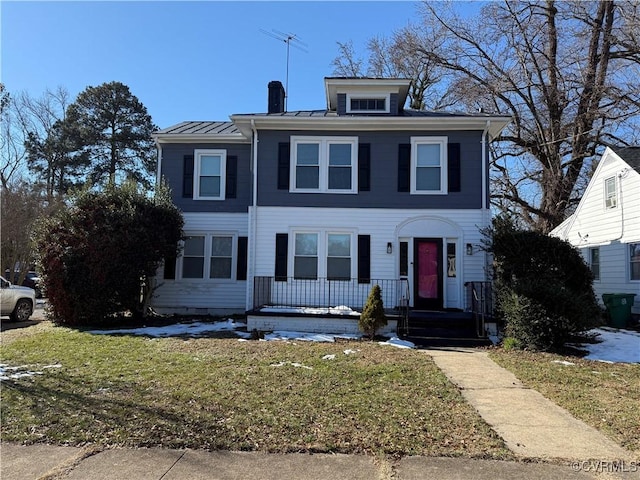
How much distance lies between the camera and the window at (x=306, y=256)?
1265cm

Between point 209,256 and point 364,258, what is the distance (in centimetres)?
492

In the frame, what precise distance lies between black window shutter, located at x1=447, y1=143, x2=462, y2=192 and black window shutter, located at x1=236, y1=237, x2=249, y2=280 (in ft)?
20.6

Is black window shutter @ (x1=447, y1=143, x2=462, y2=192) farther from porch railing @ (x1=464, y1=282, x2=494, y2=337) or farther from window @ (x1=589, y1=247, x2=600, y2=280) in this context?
window @ (x1=589, y1=247, x2=600, y2=280)

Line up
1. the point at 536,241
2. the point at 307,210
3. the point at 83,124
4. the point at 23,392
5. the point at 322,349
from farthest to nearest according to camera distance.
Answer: the point at 83,124
the point at 307,210
the point at 536,241
the point at 322,349
the point at 23,392

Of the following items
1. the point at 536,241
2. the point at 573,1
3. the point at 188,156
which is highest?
the point at 573,1

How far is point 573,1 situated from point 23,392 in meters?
24.1

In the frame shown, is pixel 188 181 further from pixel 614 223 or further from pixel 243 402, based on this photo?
pixel 614 223

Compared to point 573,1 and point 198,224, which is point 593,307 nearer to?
point 198,224

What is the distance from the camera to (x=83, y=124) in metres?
31.2

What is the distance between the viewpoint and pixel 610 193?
1467 cm

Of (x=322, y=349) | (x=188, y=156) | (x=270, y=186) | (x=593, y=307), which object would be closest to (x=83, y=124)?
(x=188, y=156)

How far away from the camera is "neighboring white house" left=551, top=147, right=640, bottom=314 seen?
1344 centimetres

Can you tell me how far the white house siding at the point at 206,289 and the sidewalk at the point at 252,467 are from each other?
32.8ft

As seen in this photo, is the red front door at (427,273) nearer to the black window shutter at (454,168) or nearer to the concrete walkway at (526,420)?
the black window shutter at (454,168)
